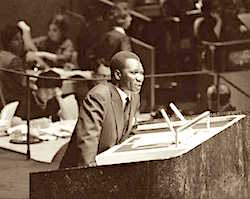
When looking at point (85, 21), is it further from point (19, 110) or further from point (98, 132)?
point (98, 132)

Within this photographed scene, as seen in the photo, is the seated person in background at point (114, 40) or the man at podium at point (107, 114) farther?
the seated person in background at point (114, 40)

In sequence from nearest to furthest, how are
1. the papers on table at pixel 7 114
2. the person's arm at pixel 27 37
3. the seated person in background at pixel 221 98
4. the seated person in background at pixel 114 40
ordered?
1. the papers on table at pixel 7 114
2. the seated person in background at pixel 114 40
3. the seated person in background at pixel 221 98
4. the person's arm at pixel 27 37

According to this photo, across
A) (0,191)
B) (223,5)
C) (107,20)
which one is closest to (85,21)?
(107,20)

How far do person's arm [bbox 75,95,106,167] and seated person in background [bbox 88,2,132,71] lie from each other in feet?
13.2

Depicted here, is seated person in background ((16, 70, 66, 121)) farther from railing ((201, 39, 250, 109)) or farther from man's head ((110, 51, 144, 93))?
man's head ((110, 51, 144, 93))

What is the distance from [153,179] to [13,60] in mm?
5435

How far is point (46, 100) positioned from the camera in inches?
307

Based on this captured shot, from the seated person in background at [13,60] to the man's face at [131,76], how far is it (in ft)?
13.7

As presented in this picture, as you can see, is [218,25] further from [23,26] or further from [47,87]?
[47,87]

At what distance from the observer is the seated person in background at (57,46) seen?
8.82 metres

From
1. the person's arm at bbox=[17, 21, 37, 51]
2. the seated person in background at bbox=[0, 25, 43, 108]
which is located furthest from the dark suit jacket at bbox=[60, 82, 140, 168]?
the person's arm at bbox=[17, 21, 37, 51]

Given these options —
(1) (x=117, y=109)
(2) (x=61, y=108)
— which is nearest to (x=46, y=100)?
(2) (x=61, y=108)

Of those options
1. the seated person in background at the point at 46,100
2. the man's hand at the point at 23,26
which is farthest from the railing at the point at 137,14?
the seated person in background at the point at 46,100

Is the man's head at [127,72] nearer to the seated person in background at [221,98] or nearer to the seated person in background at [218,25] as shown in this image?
the seated person in background at [221,98]
